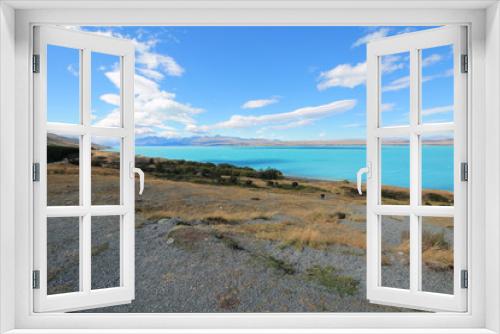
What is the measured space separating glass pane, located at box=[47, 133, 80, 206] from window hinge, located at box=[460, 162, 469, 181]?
14.5ft

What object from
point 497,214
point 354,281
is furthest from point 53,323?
point 354,281

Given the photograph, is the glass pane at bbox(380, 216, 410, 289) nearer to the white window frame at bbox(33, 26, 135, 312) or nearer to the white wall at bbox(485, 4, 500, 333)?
the white wall at bbox(485, 4, 500, 333)

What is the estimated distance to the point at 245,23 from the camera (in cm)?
162

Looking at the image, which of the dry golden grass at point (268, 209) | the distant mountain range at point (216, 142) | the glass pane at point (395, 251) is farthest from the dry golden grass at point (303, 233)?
the distant mountain range at point (216, 142)

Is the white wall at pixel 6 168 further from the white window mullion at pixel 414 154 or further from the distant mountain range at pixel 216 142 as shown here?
the distant mountain range at pixel 216 142

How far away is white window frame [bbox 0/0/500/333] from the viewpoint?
1.55m

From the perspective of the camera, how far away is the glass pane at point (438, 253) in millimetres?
4625

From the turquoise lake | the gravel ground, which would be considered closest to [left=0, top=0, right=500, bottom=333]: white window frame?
the gravel ground

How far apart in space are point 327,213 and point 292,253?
847 mm

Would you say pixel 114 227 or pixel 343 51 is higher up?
pixel 343 51

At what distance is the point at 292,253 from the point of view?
618 cm

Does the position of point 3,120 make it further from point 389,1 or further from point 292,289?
point 292,289

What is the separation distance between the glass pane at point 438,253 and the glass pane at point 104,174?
4.01 metres

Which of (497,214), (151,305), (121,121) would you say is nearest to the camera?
(497,214)
